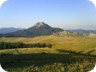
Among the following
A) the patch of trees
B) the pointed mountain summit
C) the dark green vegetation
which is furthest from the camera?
the pointed mountain summit

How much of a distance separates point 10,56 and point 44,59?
1.23m

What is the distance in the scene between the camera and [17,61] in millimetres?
8828

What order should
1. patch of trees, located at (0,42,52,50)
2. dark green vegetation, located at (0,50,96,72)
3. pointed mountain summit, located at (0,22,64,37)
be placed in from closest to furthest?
dark green vegetation, located at (0,50,96,72), patch of trees, located at (0,42,52,50), pointed mountain summit, located at (0,22,64,37)

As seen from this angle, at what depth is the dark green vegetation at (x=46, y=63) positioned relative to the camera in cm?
830

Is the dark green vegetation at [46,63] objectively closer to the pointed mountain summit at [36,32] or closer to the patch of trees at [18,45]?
the patch of trees at [18,45]

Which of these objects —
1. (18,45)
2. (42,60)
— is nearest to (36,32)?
(18,45)

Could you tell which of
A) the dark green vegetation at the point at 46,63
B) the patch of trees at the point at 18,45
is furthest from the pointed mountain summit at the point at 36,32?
the dark green vegetation at the point at 46,63

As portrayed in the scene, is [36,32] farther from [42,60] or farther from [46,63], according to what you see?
[46,63]

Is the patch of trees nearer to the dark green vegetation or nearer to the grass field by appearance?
the grass field

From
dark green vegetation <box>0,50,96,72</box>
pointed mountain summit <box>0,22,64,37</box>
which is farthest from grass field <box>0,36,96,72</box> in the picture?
pointed mountain summit <box>0,22,64,37</box>

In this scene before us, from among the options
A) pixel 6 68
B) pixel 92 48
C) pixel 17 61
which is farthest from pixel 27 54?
pixel 92 48

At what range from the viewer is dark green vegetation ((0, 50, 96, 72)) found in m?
8.30

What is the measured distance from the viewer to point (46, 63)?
8562 mm

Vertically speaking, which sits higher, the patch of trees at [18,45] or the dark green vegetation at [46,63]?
the patch of trees at [18,45]
